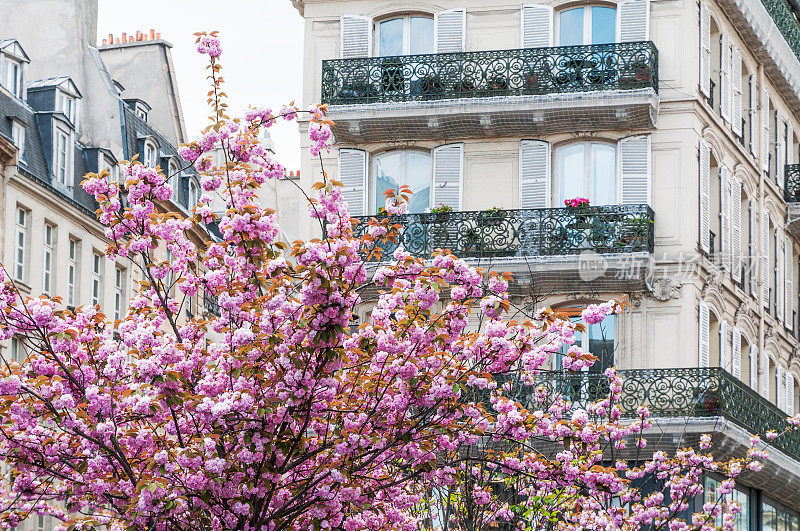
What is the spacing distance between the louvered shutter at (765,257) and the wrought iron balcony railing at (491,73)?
22.4 ft

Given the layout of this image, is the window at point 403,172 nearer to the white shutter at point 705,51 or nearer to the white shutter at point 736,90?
the white shutter at point 705,51

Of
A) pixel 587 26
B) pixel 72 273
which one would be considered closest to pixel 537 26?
pixel 587 26

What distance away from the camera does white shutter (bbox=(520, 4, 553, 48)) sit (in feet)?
95.4

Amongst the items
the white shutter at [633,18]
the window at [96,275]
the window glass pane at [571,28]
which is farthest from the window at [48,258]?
the white shutter at [633,18]

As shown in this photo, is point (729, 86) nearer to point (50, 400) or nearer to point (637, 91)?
point (637, 91)

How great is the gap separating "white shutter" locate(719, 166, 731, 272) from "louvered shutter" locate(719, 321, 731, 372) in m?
1.19

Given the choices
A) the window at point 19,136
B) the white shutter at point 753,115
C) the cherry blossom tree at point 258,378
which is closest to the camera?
the cherry blossom tree at point 258,378

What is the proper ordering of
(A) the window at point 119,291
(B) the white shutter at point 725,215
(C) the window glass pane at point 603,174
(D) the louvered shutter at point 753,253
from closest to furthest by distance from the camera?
(C) the window glass pane at point 603,174 < (B) the white shutter at point 725,215 < (D) the louvered shutter at point 753,253 < (A) the window at point 119,291

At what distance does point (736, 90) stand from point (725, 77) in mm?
1065

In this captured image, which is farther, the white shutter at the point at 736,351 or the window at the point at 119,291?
the window at the point at 119,291

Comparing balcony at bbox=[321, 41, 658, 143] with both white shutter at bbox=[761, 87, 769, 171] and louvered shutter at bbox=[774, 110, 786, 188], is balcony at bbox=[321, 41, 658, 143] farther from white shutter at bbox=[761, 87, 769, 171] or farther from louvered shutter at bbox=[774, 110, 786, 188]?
louvered shutter at bbox=[774, 110, 786, 188]

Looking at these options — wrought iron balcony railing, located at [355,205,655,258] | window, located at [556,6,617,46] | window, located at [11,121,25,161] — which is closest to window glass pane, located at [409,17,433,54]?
window, located at [556,6,617,46]

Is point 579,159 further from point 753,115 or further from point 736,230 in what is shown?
point 753,115

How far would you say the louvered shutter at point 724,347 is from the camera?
2978cm
